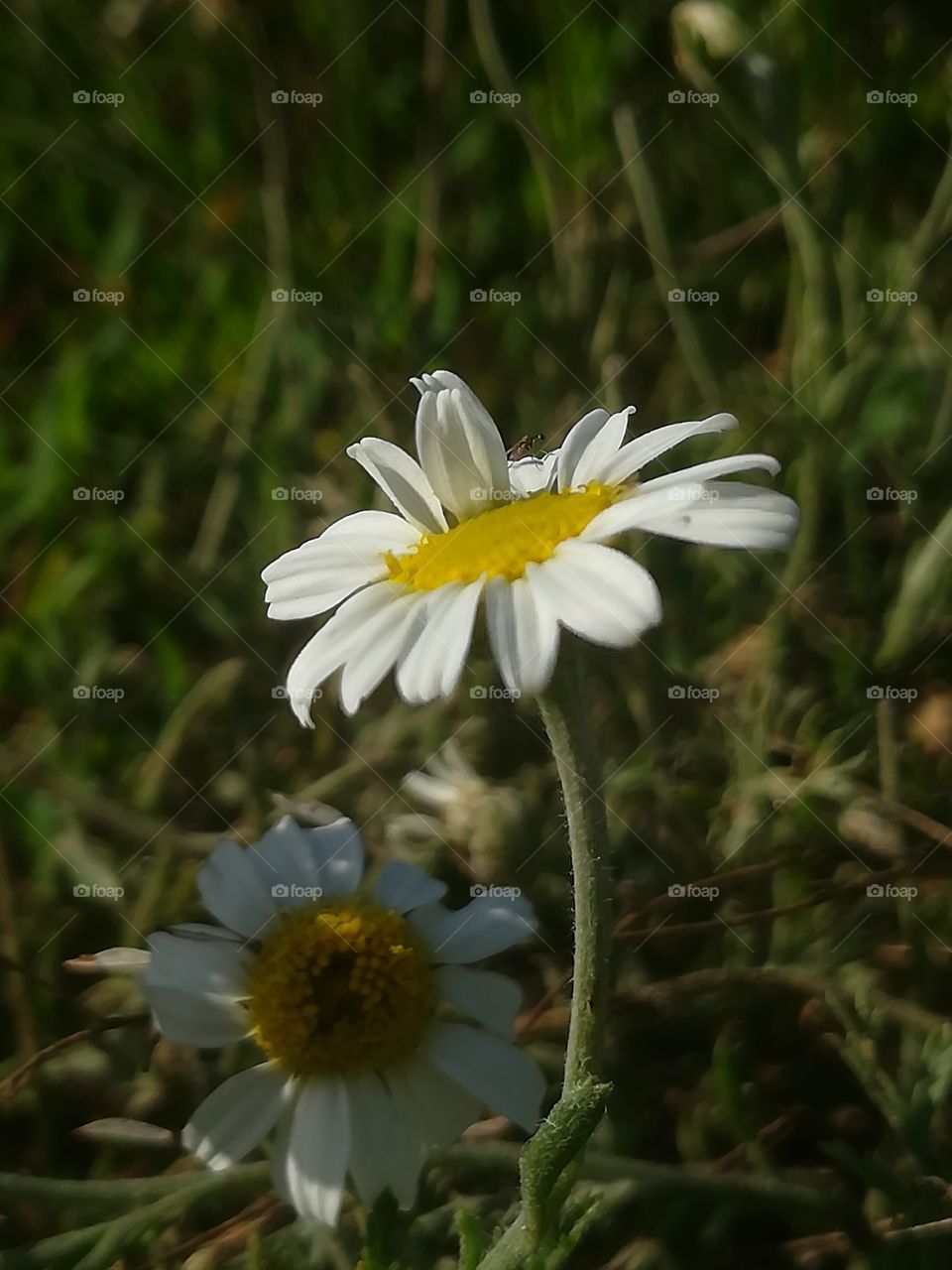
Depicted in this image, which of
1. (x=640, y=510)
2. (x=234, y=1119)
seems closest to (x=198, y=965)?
(x=234, y=1119)

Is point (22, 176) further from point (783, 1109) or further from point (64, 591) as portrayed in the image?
point (783, 1109)

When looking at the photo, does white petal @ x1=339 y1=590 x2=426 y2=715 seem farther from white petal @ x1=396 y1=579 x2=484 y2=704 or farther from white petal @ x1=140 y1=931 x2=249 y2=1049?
white petal @ x1=140 y1=931 x2=249 y2=1049
